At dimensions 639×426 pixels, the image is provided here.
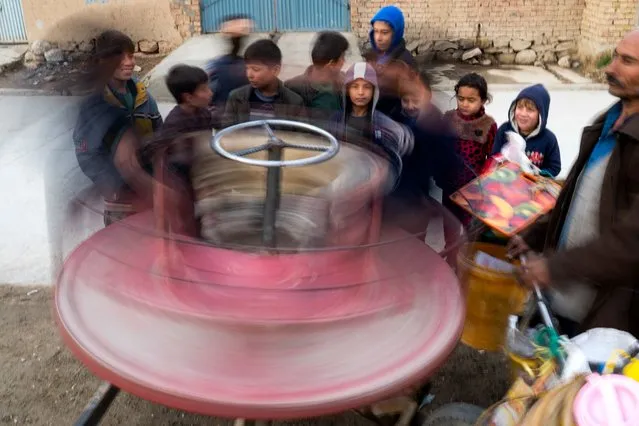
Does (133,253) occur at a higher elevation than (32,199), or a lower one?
higher

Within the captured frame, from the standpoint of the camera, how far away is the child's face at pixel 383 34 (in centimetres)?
348

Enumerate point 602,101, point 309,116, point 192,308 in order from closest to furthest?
point 192,308
point 309,116
point 602,101

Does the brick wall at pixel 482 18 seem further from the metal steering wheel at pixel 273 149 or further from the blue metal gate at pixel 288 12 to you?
the metal steering wheel at pixel 273 149

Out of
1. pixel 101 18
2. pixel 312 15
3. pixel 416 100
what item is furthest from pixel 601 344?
pixel 101 18

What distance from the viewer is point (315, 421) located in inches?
105

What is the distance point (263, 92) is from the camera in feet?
10.2

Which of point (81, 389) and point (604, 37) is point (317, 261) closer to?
point (81, 389)

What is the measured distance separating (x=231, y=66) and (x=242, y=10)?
5959mm

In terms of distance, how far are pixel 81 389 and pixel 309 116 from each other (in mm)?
1626

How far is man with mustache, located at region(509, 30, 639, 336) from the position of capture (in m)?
1.73

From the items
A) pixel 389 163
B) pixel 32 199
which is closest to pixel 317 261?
pixel 389 163

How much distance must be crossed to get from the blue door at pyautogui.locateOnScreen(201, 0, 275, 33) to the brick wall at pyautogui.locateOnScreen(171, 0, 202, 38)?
0.36ft

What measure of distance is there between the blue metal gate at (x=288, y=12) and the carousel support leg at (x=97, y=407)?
7333mm

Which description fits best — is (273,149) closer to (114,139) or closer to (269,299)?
(269,299)
